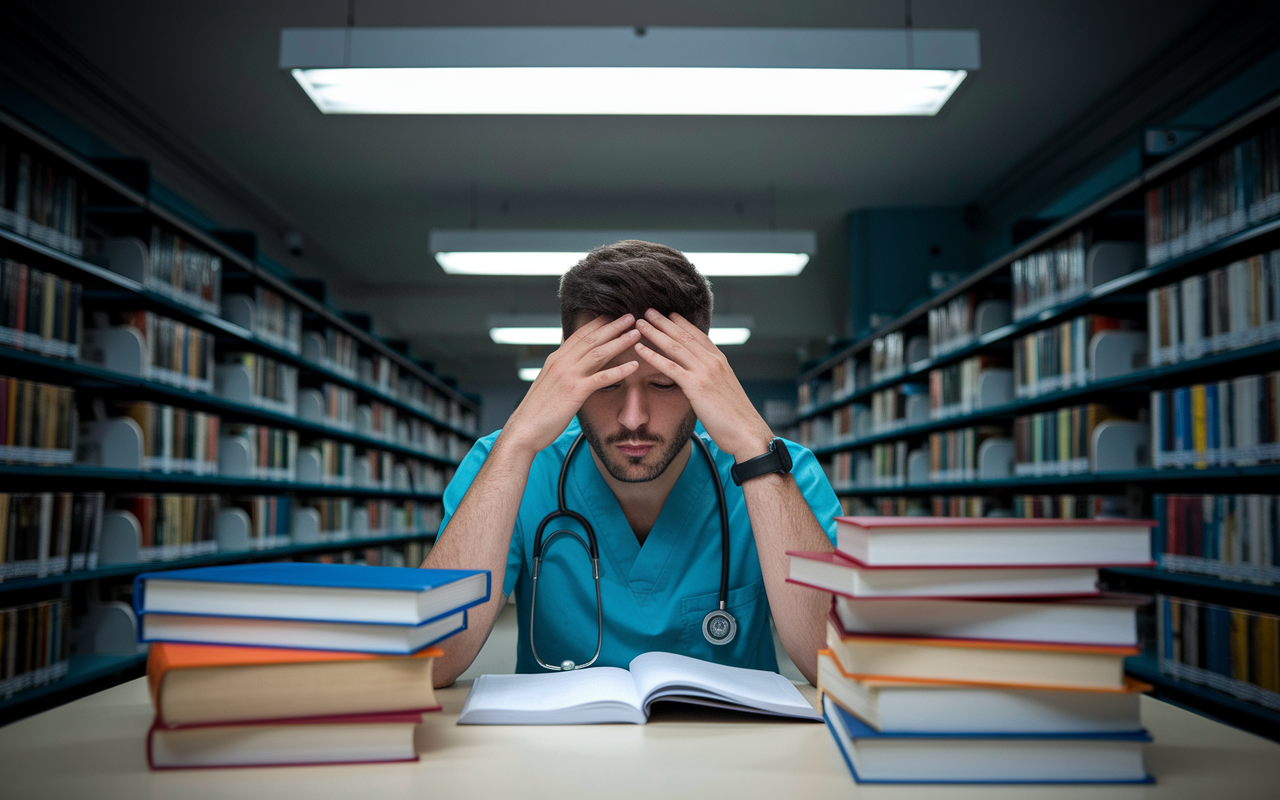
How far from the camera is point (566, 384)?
109 centimetres

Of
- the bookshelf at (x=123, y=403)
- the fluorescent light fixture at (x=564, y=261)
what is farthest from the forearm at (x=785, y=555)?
the fluorescent light fixture at (x=564, y=261)

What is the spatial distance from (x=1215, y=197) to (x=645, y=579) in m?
2.24

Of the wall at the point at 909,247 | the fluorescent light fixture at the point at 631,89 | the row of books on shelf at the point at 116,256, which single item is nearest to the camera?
the row of books on shelf at the point at 116,256

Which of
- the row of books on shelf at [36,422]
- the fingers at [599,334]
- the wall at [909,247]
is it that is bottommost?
the row of books on shelf at [36,422]

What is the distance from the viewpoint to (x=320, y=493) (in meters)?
5.08

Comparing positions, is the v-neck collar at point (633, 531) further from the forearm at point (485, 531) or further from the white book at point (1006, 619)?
the white book at point (1006, 619)

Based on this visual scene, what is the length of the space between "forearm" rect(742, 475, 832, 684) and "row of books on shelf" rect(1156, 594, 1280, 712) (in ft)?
6.15

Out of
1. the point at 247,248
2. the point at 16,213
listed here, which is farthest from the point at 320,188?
the point at 16,213

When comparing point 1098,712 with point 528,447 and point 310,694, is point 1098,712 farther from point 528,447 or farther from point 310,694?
point 528,447

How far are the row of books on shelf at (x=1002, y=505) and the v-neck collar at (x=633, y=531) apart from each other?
0.28m

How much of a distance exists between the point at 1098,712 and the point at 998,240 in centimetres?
588

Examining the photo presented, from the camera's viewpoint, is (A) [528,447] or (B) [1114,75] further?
(B) [1114,75]

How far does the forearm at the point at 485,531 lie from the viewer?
100cm

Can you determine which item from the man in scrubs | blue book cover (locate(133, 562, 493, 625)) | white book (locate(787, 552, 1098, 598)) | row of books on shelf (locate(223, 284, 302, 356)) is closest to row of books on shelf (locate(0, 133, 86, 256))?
row of books on shelf (locate(223, 284, 302, 356))
